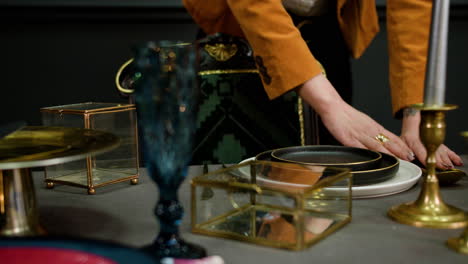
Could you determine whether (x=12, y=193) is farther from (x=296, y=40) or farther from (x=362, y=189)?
(x=296, y=40)

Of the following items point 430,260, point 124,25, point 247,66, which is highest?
point 124,25

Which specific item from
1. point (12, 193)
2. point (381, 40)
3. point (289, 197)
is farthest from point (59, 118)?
point (381, 40)

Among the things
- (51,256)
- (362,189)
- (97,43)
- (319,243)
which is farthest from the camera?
(97,43)

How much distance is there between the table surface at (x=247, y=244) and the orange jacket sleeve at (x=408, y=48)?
1.38 ft

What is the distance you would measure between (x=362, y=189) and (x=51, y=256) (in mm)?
359

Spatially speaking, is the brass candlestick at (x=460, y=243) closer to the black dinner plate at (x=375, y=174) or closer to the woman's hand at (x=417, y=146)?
the black dinner plate at (x=375, y=174)

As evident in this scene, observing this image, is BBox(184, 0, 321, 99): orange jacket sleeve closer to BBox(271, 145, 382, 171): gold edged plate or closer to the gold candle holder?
BBox(271, 145, 382, 171): gold edged plate

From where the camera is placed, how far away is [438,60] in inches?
18.5

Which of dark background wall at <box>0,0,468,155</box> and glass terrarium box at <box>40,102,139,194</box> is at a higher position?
dark background wall at <box>0,0,468,155</box>

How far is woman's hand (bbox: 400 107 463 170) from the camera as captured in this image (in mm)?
810

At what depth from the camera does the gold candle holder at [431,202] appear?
490 millimetres

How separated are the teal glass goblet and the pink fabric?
0.06 meters

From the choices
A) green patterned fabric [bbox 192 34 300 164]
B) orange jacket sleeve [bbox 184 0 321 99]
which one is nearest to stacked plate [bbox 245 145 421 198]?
orange jacket sleeve [bbox 184 0 321 99]

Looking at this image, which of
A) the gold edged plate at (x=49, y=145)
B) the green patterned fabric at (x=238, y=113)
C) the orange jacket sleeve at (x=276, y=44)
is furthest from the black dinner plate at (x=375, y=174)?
the green patterned fabric at (x=238, y=113)
